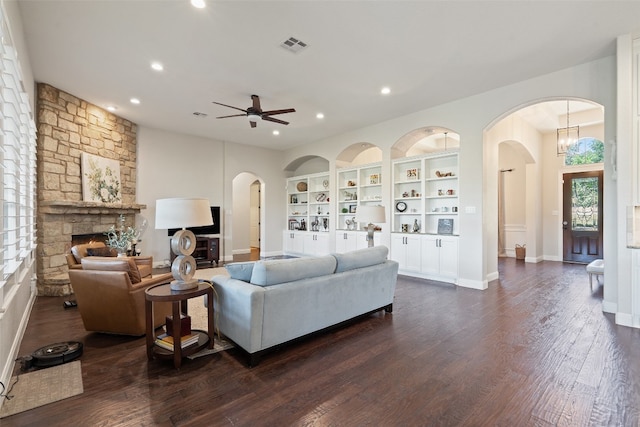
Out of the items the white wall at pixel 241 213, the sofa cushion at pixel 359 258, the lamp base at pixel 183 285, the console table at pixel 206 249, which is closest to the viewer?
the lamp base at pixel 183 285

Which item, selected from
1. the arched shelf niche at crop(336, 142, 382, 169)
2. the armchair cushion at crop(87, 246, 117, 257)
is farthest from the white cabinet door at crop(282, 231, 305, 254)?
the armchair cushion at crop(87, 246, 117, 257)

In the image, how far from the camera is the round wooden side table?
96.5 inches

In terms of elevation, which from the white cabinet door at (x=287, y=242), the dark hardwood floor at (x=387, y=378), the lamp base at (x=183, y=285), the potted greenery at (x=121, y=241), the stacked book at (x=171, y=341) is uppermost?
the potted greenery at (x=121, y=241)

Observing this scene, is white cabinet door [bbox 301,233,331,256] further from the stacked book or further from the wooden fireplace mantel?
the stacked book

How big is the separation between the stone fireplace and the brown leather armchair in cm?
208

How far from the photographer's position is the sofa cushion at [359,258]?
128 inches

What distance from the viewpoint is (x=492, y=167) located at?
5.71 m

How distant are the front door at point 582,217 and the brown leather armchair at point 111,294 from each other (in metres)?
9.37

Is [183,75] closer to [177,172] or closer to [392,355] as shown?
[177,172]

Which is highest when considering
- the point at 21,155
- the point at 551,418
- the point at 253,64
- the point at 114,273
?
the point at 253,64

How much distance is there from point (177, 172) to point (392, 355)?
6587 millimetres

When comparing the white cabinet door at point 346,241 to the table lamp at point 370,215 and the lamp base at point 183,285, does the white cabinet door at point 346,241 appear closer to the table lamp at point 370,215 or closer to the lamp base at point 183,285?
the table lamp at point 370,215

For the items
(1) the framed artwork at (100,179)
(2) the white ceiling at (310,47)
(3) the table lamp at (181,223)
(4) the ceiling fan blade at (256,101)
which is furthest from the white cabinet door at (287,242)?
(3) the table lamp at (181,223)

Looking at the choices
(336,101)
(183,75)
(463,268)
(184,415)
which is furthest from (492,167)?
(184,415)
